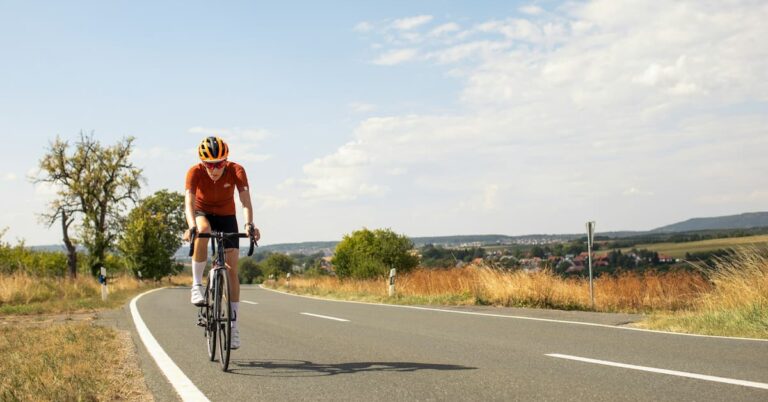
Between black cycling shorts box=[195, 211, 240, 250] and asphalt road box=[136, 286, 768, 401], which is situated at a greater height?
black cycling shorts box=[195, 211, 240, 250]

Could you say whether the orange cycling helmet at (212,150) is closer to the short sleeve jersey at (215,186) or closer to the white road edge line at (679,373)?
the short sleeve jersey at (215,186)

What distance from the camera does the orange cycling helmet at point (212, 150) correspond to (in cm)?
662

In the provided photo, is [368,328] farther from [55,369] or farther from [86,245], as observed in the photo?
[86,245]

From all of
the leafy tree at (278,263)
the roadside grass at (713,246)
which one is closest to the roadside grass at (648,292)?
the roadside grass at (713,246)

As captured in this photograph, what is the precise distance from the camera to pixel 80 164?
180 ft

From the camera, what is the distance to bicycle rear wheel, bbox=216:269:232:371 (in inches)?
252

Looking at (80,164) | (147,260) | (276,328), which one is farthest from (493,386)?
(80,164)

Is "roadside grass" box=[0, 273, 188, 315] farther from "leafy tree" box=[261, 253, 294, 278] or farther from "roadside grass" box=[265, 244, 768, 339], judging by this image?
"leafy tree" box=[261, 253, 294, 278]

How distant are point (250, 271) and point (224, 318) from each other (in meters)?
136

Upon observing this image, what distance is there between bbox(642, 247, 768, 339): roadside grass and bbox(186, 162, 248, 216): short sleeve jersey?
644cm

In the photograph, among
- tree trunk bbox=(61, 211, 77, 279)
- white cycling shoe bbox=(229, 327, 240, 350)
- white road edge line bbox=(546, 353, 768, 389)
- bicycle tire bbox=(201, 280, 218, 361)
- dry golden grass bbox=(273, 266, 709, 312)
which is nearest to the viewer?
white road edge line bbox=(546, 353, 768, 389)

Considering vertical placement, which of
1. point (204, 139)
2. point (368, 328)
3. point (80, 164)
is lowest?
point (368, 328)

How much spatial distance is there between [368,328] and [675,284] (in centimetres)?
883

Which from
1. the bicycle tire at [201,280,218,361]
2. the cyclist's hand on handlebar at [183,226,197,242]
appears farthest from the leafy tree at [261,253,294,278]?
the cyclist's hand on handlebar at [183,226,197,242]
